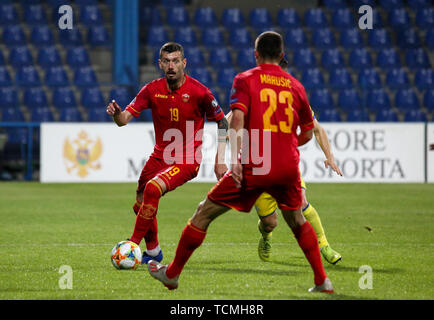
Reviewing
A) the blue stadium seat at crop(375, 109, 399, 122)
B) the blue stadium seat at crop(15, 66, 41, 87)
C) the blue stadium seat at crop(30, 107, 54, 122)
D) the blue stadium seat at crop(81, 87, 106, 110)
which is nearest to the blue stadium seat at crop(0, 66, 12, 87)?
the blue stadium seat at crop(15, 66, 41, 87)

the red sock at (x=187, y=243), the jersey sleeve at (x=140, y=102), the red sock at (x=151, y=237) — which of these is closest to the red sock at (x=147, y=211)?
the red sock at (x=151, y=237)

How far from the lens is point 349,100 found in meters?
20.9

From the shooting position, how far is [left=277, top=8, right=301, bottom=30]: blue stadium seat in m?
22.7

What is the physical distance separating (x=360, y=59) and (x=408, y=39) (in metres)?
1.84

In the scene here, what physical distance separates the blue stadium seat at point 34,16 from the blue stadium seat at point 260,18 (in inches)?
242

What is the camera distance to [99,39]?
867 inches

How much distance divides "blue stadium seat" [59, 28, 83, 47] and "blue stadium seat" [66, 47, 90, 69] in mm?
503

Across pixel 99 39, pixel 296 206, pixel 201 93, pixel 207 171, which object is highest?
pixel 99 39

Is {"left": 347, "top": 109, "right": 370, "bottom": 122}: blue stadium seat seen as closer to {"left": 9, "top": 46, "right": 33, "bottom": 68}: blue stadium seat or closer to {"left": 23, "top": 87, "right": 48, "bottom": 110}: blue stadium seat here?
{"left": 23, "top": 87, "right": 48, "bottom": 110}: blue stadium seat

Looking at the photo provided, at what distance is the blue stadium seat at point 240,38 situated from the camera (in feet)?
73.0

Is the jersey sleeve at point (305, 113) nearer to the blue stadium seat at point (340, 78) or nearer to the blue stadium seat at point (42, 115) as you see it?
the blue stadium seat at point (42, 115)

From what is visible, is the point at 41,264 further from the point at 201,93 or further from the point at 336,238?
the point at 336,238

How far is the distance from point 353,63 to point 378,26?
6.52 ft

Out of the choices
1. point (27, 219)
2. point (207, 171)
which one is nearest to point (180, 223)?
point (27, 219)
